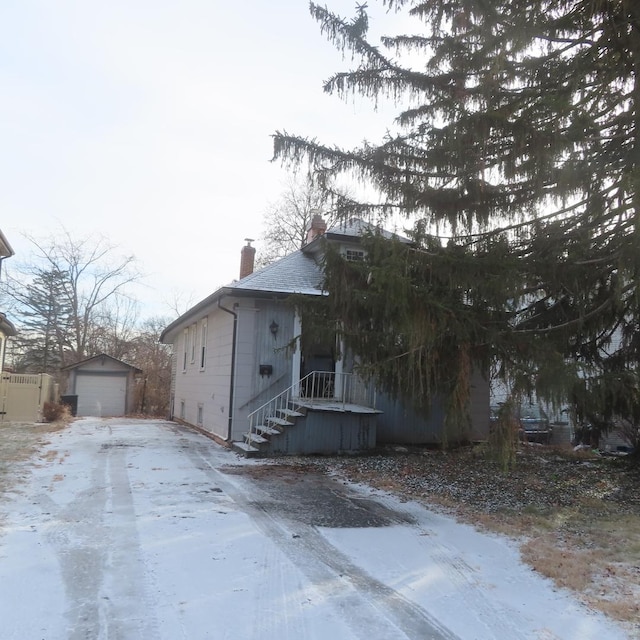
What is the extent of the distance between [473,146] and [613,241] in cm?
216

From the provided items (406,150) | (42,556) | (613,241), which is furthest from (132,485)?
(613,241)

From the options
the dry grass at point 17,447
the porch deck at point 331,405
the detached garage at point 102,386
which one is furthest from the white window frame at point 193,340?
the detached garage at point 102,386

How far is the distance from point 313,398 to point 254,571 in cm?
800

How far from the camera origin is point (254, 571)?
4.38 m

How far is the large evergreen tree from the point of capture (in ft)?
22.1

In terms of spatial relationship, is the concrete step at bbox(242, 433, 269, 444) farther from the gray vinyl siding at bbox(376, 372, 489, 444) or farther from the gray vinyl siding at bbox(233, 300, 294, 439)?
the gray vinyl siding at bbox(376, 372, 489, 444)

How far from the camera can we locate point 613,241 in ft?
23.1

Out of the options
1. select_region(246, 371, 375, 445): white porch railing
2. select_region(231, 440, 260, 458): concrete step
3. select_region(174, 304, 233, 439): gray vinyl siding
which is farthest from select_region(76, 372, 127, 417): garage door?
select_region(231, 440, 260, 458): concrete step

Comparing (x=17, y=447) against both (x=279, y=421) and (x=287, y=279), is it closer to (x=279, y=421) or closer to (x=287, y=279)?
(x=279, y=421)

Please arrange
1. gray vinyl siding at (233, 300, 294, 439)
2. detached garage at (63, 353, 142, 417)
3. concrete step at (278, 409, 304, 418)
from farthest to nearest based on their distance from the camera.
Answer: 1. detached garage at (63, 353, 142, 417)
2. gray vinyl siding at (233, 300, 294, 439)
3. concrete step at (278, 409, 304, 418)

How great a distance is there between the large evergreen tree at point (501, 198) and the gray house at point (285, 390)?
2674 mm

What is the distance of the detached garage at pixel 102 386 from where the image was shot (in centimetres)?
2481

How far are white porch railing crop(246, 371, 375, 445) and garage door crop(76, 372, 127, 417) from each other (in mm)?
15213

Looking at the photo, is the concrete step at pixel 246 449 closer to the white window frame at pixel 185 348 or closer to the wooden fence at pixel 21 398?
the white window frame at pixel 185 348
